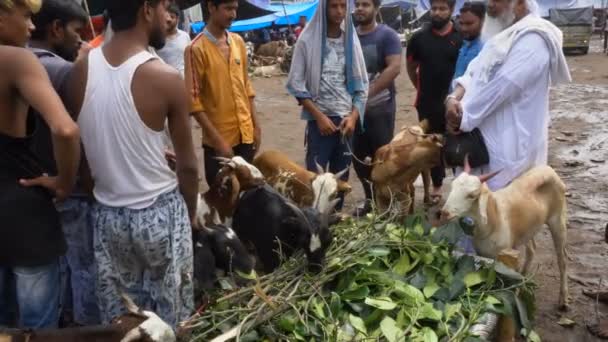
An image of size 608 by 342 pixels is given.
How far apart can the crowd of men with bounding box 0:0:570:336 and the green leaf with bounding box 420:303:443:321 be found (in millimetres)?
1087

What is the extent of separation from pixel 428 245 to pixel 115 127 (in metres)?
1.84

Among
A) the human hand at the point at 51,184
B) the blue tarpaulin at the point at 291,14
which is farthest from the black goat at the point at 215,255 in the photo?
the blue tarpaulin at the point at 291,14

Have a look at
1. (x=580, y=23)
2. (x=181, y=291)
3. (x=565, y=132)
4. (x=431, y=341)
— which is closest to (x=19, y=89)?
(x=181, y=291)

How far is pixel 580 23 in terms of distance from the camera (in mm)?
23344

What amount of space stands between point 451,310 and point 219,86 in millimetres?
2200

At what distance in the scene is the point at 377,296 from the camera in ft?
9.73

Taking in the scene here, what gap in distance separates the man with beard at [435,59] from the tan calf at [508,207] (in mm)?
1835

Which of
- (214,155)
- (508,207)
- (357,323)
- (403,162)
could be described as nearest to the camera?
(357,323)

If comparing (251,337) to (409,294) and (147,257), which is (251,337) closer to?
(147,257)

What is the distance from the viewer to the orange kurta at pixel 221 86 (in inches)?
161

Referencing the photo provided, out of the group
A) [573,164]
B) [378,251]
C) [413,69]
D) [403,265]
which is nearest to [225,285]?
[378,251]

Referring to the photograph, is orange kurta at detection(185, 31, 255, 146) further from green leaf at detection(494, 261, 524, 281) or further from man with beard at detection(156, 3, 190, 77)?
green leaf at detection(494, 261, 524, 281)

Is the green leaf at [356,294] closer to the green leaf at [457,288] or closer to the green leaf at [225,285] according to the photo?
the green leaf at [457,288]

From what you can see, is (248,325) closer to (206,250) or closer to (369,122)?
(206,250)
